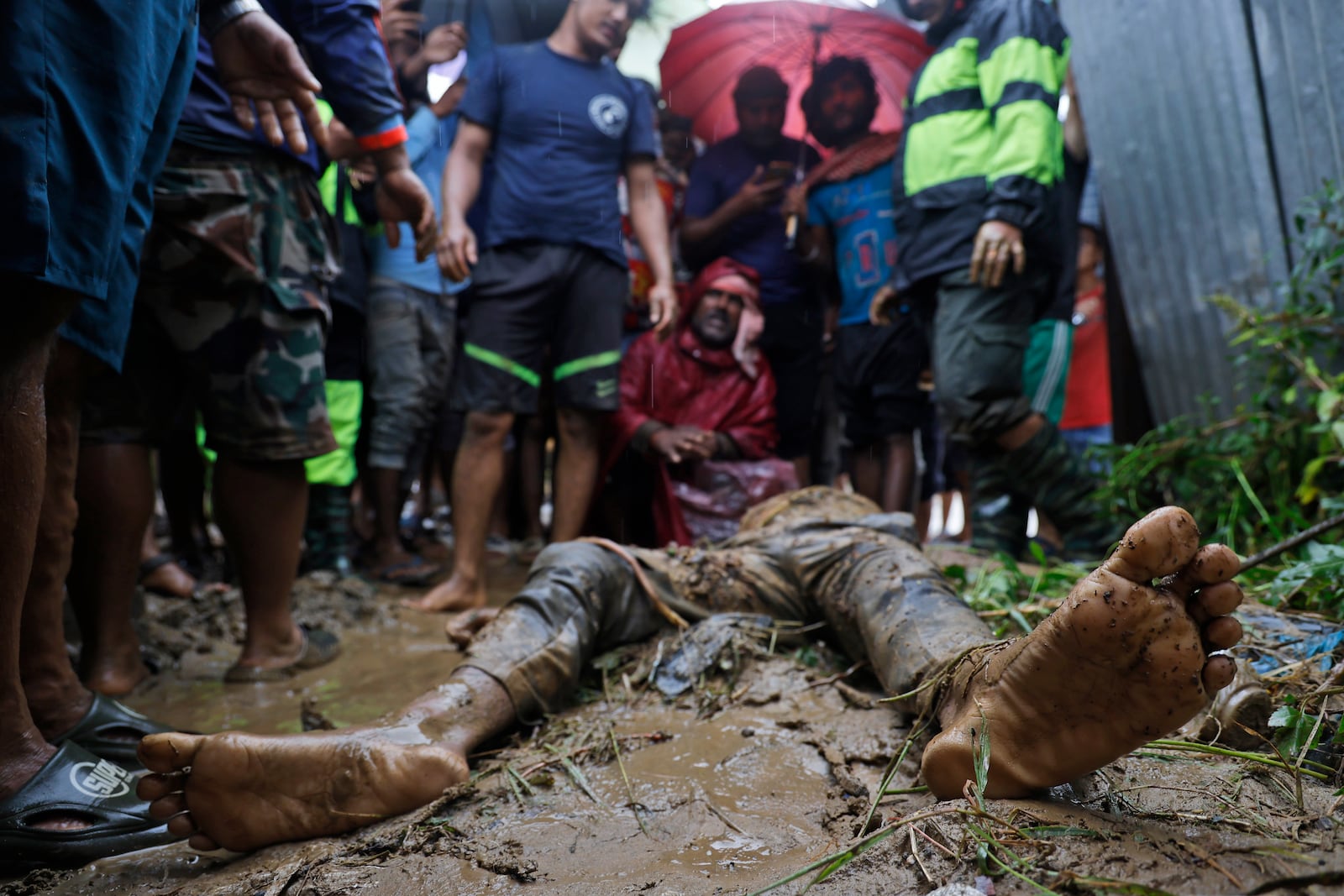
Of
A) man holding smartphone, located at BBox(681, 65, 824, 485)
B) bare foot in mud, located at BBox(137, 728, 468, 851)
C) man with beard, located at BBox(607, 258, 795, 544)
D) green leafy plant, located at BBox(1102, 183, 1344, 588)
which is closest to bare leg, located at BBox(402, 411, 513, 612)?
man with beard, located at BBox(607, 258, 795, 544)

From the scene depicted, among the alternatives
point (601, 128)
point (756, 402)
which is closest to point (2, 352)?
point (601, 128)

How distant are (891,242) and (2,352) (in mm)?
3762

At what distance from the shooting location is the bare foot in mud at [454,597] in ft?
9.91

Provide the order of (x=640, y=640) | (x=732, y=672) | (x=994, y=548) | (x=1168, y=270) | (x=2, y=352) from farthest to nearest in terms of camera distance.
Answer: (x=1168, y=270) → (x=994, y=548) → (x=640, y=640) → (x=732, y=672) → (x=2, y=352)

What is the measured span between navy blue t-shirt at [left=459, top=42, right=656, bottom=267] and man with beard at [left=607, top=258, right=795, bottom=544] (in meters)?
0.80

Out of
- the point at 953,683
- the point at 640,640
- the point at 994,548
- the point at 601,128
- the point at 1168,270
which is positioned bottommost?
the point at 994,548

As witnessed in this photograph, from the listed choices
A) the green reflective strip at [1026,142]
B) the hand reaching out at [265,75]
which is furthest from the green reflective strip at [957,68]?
the hand reaching out at [265,75]

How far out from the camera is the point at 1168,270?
11.6ft

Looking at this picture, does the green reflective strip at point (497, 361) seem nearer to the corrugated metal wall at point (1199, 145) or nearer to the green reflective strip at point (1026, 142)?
the green reflective strip at point (1026, 142)

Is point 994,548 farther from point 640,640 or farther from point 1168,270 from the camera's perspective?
point 640,640

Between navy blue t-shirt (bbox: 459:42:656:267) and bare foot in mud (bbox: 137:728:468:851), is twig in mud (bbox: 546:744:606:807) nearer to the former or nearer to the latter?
bare foot in mud (bbox: 137:728:468:851)

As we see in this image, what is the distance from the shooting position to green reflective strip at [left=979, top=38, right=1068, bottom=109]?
2.94 metres

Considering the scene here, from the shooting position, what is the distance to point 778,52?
5.16 metres

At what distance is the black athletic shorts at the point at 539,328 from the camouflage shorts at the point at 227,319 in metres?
1.04
